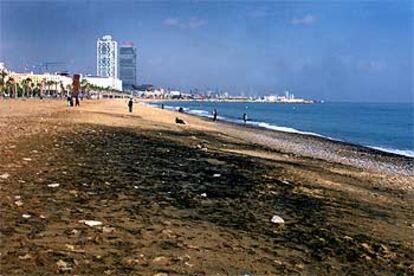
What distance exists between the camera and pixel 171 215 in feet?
28.2

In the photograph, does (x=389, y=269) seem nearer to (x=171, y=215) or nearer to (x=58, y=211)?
(x=171, y=215)

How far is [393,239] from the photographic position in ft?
29.5

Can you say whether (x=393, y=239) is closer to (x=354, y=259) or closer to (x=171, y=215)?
(x=354, y=259)

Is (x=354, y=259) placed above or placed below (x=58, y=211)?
below

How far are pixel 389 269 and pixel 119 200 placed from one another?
473 cm

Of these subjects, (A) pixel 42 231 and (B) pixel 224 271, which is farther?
(A) pixel 42 231

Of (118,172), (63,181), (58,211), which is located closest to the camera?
(58,211)

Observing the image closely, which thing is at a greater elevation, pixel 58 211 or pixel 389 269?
pixel 58 211

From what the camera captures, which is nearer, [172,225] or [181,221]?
[172,225]

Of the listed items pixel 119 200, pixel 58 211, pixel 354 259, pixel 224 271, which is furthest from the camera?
pixel 119 200

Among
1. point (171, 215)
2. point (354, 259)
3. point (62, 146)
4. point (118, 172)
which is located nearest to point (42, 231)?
point (171, 215)

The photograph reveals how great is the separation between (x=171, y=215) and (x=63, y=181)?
2.96 meters

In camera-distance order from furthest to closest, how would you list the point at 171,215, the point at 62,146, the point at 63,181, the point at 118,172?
the point at 62,146, the point at 118,172, the point at 63,181, the point at 171,215

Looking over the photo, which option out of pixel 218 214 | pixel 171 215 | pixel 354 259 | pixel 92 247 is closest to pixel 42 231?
pixel 92 247
